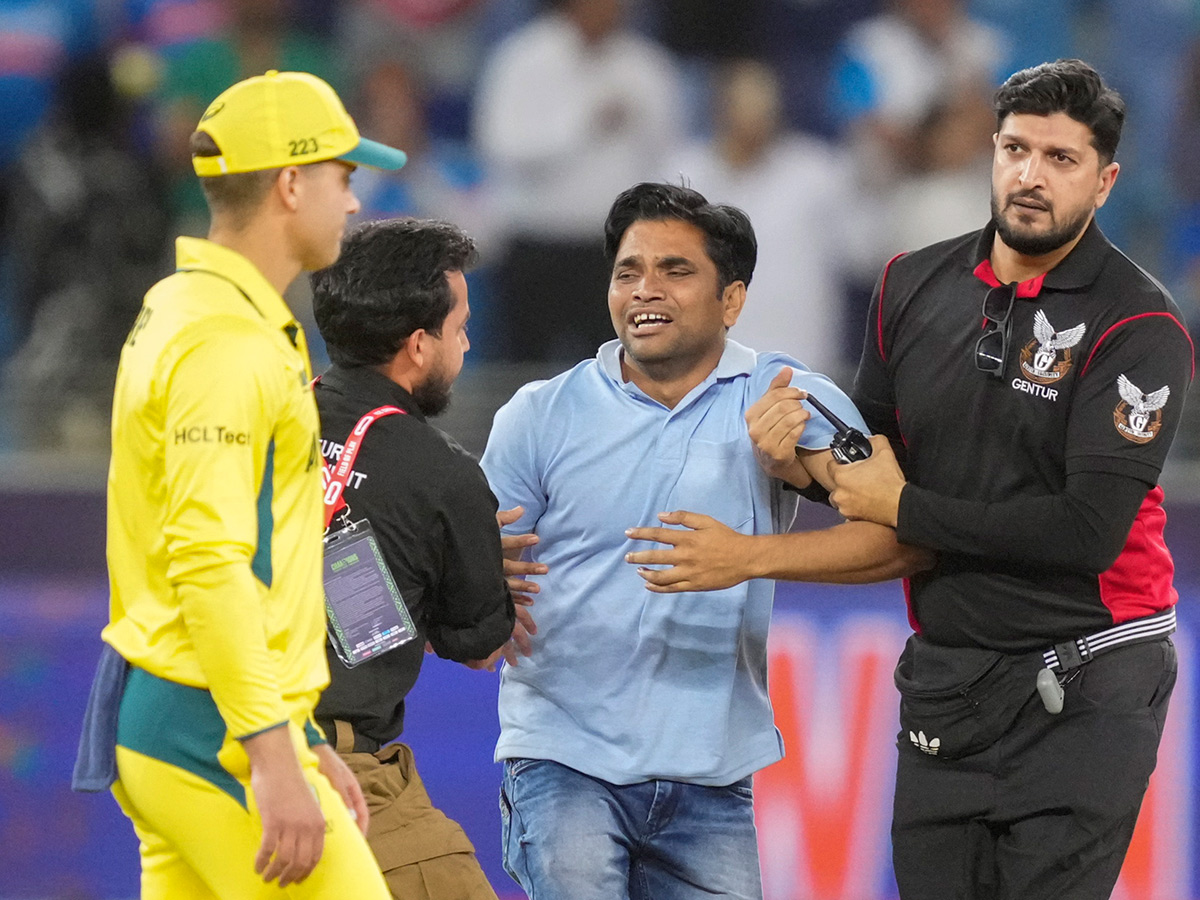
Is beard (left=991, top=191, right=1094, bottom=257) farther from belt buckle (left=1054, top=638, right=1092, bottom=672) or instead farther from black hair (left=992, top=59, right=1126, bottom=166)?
belt buckle (left=1054, top=638, right=1092, bottom=672)

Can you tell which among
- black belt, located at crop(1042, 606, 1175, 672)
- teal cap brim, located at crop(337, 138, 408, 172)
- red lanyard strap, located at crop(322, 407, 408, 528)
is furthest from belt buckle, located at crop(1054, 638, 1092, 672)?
teal cap brim, located at crop(337, 138, 408, 172)

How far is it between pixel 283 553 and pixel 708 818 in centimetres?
139

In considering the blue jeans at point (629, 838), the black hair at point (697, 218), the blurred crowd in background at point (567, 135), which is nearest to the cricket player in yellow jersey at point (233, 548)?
the blue jeans at point (629, 838)

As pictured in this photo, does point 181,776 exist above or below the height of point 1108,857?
above

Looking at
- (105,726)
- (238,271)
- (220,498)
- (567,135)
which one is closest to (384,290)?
(238,271)

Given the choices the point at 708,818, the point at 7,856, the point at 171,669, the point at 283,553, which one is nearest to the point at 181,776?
the point at 171,669

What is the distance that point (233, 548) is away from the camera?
2463 mm

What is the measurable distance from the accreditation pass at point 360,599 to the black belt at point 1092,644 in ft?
4.39

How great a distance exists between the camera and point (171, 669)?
2.58m

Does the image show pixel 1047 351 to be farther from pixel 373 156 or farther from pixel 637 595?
pixel 373 156

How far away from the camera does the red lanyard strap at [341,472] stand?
318 centimetres

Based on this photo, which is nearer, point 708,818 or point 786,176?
point 708,818

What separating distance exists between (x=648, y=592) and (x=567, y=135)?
385 centimetres

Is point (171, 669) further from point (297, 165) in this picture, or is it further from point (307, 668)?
point (297, 165)
